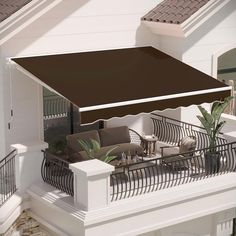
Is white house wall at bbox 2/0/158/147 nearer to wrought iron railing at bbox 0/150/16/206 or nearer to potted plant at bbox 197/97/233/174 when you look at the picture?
wrought iron railing at bbox 0/150/16/206

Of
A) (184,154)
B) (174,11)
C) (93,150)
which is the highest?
(174,11)

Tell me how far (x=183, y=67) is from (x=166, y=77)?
63.9 inches

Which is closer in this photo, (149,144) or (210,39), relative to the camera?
(149,144)

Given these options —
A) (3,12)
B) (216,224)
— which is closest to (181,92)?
(216,224)

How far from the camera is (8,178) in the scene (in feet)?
82.0

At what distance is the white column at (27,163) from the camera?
79.7 ft

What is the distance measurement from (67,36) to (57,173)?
18.2 ft

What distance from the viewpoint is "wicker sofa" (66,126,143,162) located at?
85.7ft

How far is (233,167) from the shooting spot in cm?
2606

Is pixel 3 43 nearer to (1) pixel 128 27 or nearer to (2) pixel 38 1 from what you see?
(2) pixel 38 1

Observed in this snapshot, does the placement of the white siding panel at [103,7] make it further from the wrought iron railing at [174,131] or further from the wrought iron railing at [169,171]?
the wrought iron railing at [169,171]

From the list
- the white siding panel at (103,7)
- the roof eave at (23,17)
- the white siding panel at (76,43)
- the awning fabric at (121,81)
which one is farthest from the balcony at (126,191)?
the white siding panel at (103,7)

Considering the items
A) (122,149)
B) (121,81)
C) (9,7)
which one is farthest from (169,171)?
(9,7)

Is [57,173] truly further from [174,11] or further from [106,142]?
[174,11]
